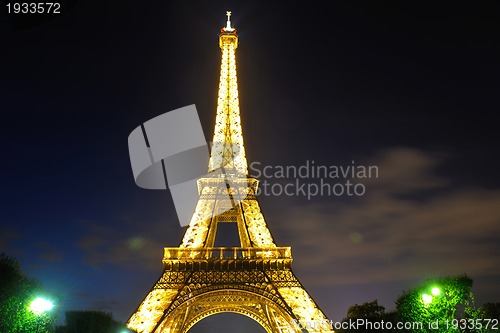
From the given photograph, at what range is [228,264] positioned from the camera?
3256 cm

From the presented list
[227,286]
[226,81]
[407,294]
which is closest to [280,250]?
[227,286]

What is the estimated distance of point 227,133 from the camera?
4078cm

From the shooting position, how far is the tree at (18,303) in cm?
1750

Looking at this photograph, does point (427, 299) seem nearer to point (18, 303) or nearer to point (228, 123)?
point (18, 303)

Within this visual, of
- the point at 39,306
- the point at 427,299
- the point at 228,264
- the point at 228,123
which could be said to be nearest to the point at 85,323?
the point at 39,306

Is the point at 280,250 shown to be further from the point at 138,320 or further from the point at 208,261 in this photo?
the point at 138,320

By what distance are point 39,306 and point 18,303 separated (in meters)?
0.80

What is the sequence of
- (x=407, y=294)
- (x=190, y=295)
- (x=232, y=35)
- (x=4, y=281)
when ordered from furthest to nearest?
1. (x=232, y=35)
2. (x=190, y=295)
3. (x=407, y=294)
4. (x=4, y=281)

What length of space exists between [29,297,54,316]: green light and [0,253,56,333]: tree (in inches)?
5.0

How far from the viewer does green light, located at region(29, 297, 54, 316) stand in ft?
59.7

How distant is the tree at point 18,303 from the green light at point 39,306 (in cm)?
13

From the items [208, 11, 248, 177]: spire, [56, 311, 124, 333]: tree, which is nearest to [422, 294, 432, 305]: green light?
[56, 311, 124, 333]: tree

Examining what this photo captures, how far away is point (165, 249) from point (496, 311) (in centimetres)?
2275

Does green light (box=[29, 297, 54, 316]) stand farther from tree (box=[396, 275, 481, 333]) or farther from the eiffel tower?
tree (box=[396, 275, 481, 333])
